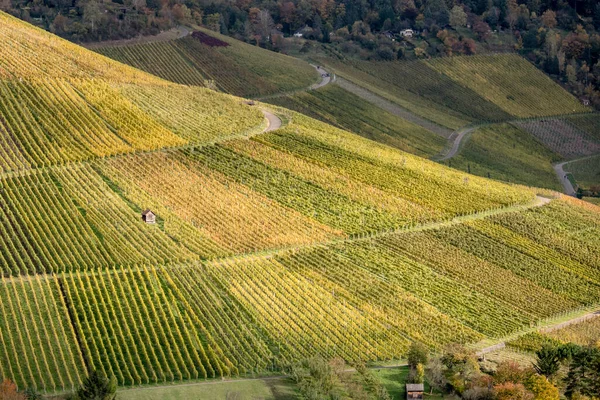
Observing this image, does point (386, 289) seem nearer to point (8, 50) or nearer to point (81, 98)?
point (81, 98)

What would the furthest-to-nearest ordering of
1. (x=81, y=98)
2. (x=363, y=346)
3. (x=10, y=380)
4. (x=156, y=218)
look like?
1. (x=81, y=98)
2. (x=156, y=218)
3. (x=363, y=346)
4. (x=10, y=380)

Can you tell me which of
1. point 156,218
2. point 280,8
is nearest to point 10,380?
point 156,218

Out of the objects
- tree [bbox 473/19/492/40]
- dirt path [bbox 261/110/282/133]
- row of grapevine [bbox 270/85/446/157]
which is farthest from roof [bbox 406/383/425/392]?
tree [bbox 473/19/492/40]

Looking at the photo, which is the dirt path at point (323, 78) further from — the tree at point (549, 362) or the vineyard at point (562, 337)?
the tree at point (549, 362)

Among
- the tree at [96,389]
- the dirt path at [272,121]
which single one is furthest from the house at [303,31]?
the tree at [96,389]

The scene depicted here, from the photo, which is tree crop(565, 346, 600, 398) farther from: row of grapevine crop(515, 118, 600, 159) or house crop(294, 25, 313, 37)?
house crop(294, 25, 313, 37)

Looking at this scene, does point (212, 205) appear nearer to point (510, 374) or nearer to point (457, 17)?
point (510, 374)
